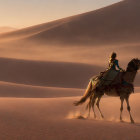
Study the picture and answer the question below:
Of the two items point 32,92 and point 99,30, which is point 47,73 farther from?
point 99,30

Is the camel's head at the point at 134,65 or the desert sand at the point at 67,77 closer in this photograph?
the desert sand at the point at 67,77

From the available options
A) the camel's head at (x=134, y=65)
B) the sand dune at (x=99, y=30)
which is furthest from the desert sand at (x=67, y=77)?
the camel's head at (x=134, y=65)

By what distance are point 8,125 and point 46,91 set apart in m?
12.8

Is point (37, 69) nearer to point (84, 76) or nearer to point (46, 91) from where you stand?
point (84, 76)

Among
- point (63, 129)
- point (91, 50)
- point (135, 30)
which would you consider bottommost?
point (63, 129)

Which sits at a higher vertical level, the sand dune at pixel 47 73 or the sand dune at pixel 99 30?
the sand dune at pixel 99 30

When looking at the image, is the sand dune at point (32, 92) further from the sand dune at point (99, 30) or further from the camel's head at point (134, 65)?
the sand dune at point (99, 30)

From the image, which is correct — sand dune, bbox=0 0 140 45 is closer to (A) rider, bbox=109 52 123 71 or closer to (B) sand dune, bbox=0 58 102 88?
(B) sand dune, bbox=0 58 102 88

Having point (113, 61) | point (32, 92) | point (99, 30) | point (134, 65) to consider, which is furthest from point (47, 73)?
point (99, 30)

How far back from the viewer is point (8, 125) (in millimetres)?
6805

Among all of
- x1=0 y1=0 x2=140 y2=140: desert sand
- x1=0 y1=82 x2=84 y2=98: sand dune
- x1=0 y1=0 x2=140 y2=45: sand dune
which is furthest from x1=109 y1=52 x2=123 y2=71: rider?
x1=0 y1=0 x2=140 y2=45: sand dune

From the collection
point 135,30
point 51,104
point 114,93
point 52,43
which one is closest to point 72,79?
point 51,104

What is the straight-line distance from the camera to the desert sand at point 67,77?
6770mm

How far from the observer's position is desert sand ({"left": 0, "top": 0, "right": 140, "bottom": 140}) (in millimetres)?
6770
